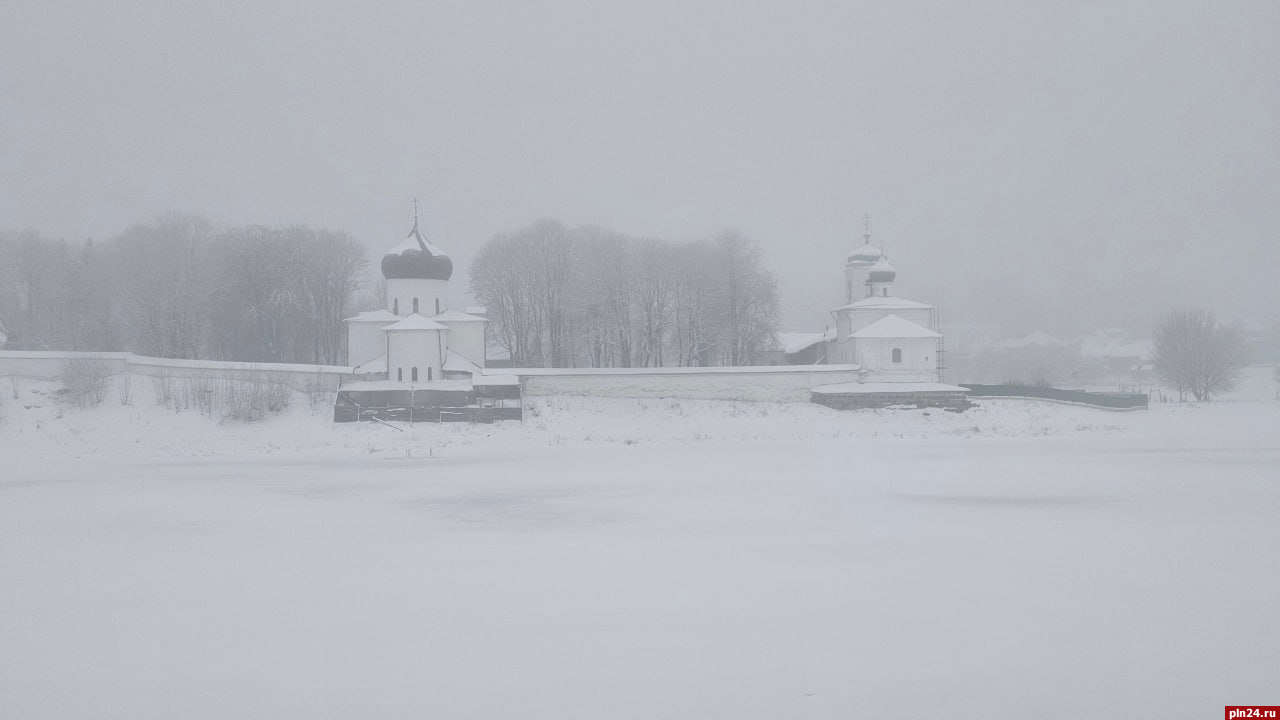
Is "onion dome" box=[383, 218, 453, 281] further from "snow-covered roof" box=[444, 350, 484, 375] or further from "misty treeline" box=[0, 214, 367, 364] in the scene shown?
"misty treeline" box=[0, 214, 367, 364]

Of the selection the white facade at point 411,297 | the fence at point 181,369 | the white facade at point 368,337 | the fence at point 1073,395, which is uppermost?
the white facade at point 411,297

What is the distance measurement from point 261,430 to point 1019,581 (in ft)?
75.1

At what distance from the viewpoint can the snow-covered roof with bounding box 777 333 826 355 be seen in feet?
147

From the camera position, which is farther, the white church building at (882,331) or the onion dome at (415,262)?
the white church building at (882,331)

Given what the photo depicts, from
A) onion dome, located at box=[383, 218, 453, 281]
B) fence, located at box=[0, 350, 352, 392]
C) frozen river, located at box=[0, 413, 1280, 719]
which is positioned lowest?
frozen river, located at box=[0, 413, 1280, 719]

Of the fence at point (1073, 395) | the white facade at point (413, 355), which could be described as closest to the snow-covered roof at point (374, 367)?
the white facade at point (413, 355)

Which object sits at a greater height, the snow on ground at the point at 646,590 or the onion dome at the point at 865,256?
the onion dome at the point at 865,256

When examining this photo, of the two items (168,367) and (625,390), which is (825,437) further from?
(168,367)

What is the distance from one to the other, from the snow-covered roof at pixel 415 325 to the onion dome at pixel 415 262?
2675 mm

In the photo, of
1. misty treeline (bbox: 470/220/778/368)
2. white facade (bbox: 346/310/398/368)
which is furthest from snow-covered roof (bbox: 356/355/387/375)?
misty treeline (bbox: 470/220/778/368)

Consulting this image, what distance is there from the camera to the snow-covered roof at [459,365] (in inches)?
1241

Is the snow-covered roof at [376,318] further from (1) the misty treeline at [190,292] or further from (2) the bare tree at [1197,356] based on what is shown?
(2) the bare tree at [1197,356]

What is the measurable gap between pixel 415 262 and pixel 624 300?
1063 centimetres

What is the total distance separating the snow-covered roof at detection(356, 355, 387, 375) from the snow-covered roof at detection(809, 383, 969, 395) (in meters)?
14.3
